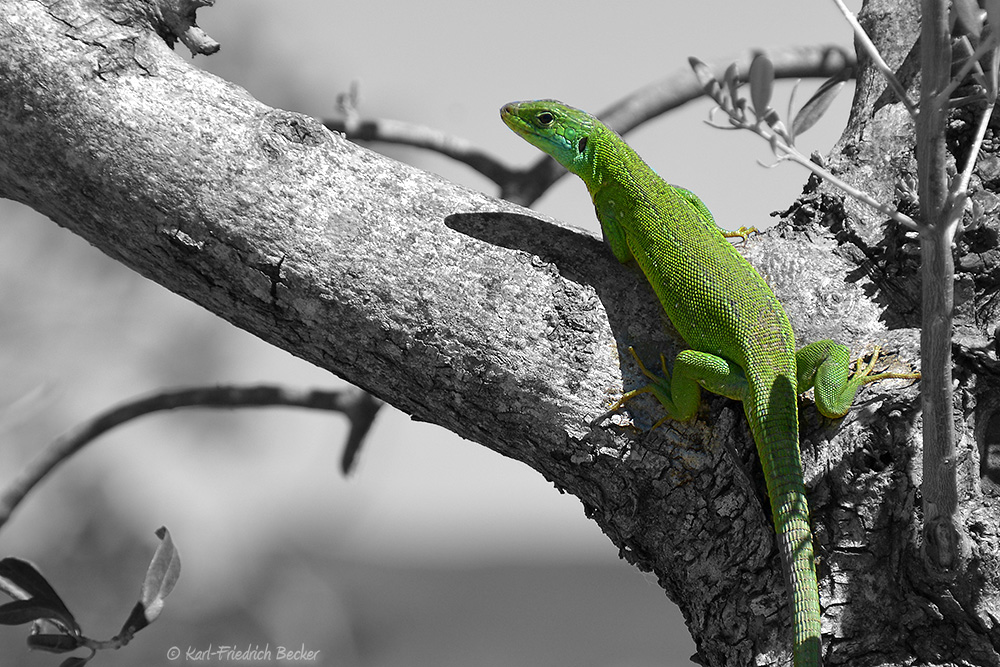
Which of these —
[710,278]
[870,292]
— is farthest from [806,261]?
[710,278]

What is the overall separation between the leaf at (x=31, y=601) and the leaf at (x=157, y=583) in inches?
6.7

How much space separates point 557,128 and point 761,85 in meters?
2.33

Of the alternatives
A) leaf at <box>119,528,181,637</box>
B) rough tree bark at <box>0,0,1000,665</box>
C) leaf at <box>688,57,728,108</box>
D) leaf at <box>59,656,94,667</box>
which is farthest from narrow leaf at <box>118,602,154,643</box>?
leaf at <box>688,57,728,108</box>

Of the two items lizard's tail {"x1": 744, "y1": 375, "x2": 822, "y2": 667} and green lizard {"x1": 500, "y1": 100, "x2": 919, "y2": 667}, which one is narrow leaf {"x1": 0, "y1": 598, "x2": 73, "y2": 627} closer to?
green lizard {"x1": 500, "y1": 100, "x2": 919, "y2": 667}

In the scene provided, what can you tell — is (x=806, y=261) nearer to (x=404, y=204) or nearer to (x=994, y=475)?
(x=994, y=475)

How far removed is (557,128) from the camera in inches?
159

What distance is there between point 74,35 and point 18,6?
0.20 metres

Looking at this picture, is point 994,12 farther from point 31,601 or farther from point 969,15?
point 31,601

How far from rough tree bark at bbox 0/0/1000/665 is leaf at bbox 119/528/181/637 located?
28.4 inches

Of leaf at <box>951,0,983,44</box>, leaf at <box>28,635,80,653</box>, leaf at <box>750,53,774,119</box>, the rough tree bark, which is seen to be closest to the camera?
leaf at <box>951,0,983,44</box>

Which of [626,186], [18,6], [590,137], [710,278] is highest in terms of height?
[590,137]

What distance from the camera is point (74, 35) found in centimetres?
261

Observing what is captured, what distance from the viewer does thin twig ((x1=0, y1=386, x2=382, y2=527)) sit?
4172mm

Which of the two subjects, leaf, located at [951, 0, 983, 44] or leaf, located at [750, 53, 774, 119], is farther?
leaf, located at [750, 53, 774, 119]
